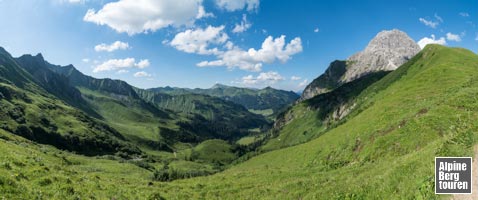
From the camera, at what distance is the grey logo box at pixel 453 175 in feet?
50.4

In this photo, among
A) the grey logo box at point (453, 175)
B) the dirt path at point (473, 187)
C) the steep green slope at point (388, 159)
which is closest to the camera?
the dirt path at point (473, 187)

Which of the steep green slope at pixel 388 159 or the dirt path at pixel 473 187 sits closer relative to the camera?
the dirt path at pixel 473 187

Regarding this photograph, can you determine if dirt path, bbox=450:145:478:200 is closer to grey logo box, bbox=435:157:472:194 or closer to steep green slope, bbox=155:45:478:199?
grey logo box, bbox=435:157:472:194

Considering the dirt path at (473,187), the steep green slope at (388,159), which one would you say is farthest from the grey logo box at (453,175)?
the steep green slope at (388,159)

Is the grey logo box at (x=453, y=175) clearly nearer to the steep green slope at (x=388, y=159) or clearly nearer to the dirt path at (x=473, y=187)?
the dirt path at (x=473, y=187)

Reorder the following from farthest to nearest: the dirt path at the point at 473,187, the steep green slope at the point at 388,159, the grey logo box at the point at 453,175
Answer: the steep green slope at the point at 388,159 → the grey logo box at the point at 453,175 → the dirt path at the point at 473,187

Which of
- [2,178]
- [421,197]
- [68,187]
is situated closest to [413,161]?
[421,197]

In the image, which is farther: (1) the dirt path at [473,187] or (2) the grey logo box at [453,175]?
(2) the grey logo box at [453,175]

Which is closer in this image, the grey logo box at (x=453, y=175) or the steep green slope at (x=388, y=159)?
the grey logo box at (x=453, y=175)

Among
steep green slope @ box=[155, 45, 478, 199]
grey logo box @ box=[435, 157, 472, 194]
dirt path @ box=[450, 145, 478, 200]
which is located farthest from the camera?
steep green slope @ box=[155, 45, 478, 199]

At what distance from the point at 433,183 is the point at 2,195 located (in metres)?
23.2

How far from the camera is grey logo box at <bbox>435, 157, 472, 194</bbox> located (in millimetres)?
15352

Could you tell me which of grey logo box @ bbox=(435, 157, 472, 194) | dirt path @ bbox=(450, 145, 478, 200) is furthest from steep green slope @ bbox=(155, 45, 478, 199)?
dirt path @ bbox=(450, 145, 478, 200)

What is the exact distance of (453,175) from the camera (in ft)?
53.3
